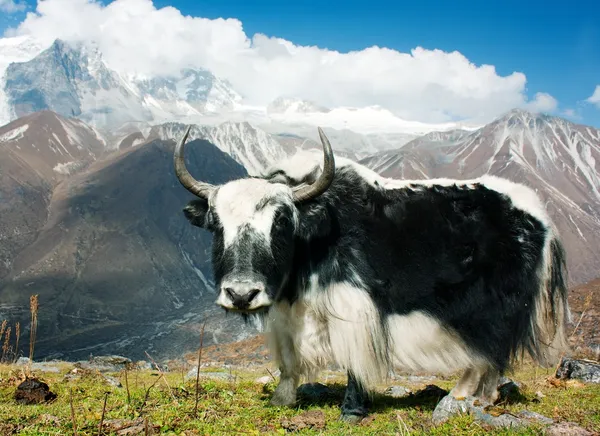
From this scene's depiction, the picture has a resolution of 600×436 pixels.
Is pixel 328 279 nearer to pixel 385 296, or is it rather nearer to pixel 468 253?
pixel 385 296

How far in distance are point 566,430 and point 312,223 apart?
144 inches

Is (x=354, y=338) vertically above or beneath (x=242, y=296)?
beneath

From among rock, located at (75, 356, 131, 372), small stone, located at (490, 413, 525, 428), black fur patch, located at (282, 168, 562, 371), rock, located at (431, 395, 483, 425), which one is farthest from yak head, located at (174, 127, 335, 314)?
rock, located at (75, 356, 131, 372)

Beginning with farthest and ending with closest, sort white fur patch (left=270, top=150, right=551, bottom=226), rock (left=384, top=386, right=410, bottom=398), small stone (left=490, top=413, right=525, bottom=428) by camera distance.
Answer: rock (left=384, top=386, right=410, bottom=398) < white fur patch (left=270, top=150, right=551, bottom=226) < small stone (left=490, top=413, right=525, bottom=428)

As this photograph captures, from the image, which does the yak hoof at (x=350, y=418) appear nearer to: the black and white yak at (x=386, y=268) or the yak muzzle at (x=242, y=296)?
Answer: the black and white yak at (x=386, y=268)

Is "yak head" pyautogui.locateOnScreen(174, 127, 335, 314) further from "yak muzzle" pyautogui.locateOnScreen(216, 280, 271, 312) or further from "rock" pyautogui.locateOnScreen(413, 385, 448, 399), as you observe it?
"rock" pyautogui.locateOnScreen(413, 385, 448, 399)

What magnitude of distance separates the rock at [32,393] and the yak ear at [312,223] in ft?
13.6

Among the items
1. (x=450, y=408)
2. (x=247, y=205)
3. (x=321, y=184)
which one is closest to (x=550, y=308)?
(x=450, y=408)

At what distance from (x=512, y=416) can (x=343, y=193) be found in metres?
3.48

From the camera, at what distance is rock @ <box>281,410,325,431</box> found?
5.93 m

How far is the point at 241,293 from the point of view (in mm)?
5723

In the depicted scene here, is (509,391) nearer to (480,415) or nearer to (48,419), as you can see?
(480,415)

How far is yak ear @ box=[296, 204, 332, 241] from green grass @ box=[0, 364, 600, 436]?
2331 millimetres

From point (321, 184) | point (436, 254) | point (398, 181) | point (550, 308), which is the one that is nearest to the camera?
point (321, 184)
